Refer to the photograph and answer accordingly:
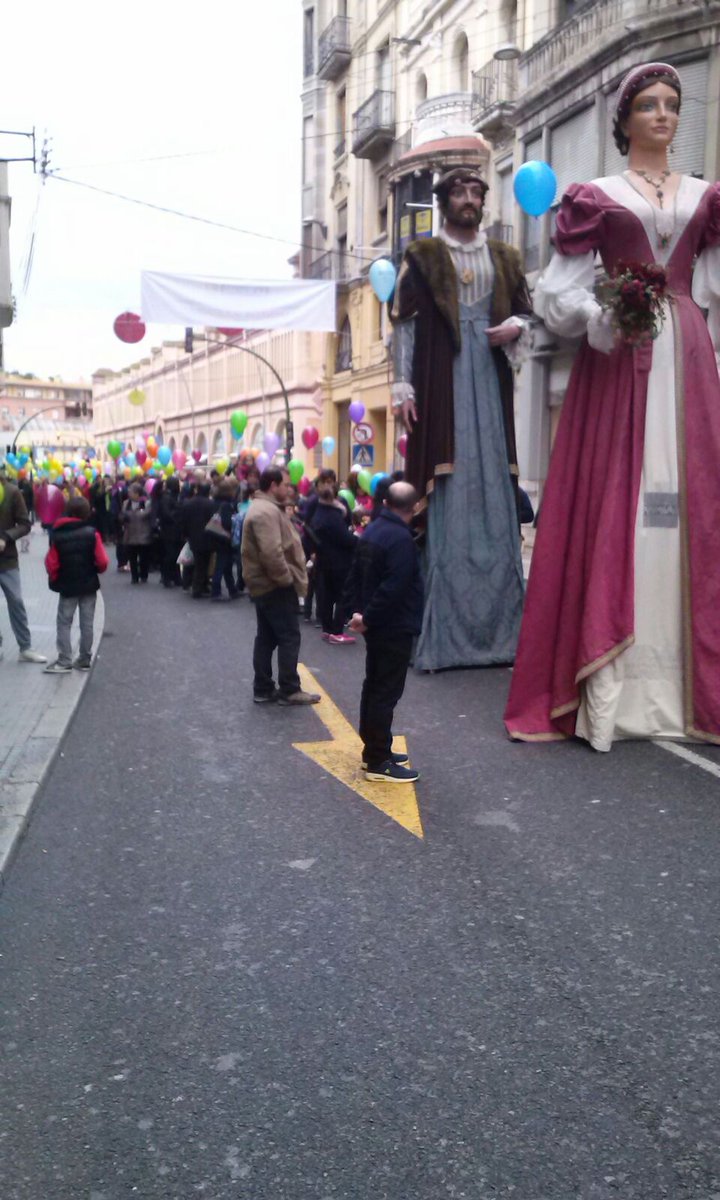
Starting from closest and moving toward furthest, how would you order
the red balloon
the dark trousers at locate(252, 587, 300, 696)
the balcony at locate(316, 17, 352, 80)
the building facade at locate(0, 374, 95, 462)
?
the dark trousers at locate(252, 587, 300, 696), the red balloon, the balcony at locate(316, 17, 352, 80), the building facade at locate(0, 374, 95, 462)

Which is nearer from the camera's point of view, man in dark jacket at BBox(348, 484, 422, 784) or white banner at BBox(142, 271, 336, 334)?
man in dark jacket at BBox(348, 484, 422, 784)

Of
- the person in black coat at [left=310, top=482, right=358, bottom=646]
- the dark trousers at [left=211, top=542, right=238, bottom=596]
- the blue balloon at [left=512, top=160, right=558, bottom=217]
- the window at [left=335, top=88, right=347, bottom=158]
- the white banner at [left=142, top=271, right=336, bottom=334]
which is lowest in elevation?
the dark trousers at [left=211, top=542, right=238, bottom=596]

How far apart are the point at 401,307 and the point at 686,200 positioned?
8.59 feet

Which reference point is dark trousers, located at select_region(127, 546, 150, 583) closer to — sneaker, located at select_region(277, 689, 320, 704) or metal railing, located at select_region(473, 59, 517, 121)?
sneaker, located at select_region(277, 689, 320, 704)

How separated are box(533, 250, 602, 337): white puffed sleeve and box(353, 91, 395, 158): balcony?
29.1 m

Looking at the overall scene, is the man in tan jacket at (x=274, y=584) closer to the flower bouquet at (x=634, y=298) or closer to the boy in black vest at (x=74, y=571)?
the boy in black vest at (x=74, y=571)

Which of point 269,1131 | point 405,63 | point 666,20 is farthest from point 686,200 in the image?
point 405,63

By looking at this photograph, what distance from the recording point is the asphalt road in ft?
8.27

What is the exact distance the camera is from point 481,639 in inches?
328

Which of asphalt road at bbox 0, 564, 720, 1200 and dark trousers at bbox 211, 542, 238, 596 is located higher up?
dark trousers at bbox 211, 542, 238, 596

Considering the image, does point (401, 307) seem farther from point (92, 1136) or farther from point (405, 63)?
point (405, 63)

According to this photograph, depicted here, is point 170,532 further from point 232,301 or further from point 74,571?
point 74,571

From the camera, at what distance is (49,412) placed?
13188 centimetres

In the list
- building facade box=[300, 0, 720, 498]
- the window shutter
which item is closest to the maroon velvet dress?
building facade box=[300, 0, 720, 498]
